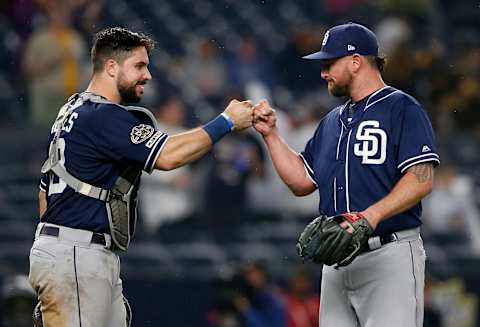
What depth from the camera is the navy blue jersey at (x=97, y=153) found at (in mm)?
5828

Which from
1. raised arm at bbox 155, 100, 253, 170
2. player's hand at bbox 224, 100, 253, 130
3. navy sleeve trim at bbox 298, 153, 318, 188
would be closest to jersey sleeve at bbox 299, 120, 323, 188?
navy sleeve trim at bbox 298, 153, 318, 188

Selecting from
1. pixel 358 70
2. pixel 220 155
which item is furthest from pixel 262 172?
pixel 358 70

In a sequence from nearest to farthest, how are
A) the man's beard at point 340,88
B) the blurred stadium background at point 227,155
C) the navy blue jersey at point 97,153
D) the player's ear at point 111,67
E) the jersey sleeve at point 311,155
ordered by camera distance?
1. the navy blue jersey at point 97,153
2. the player's ear at point 111,67
3. the man's beard at point 340,88
4. the jersey sleeve at point 311,155
5. the blurred stadium background at point 227,155

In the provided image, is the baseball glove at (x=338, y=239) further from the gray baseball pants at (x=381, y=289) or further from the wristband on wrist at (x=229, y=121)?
the wristband on wrist at (x=229, y=121)

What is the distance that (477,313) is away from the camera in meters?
10.5

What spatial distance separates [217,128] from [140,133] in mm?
397

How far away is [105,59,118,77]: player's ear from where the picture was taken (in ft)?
19.6

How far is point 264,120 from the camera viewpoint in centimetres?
644

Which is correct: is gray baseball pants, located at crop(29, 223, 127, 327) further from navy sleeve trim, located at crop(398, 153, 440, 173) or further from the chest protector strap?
Answer: navy sleeve trim, located at crop(398, 153, 440, 173)

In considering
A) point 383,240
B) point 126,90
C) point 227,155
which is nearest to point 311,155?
point 383,240

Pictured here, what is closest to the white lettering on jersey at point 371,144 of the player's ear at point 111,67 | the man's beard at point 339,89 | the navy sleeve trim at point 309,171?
the man's beard at point 339,89

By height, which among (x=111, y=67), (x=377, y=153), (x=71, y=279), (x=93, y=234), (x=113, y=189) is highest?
(x=111, y=67)

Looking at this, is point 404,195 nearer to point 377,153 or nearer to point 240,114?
point 377,153

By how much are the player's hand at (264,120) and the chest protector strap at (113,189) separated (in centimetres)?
62
